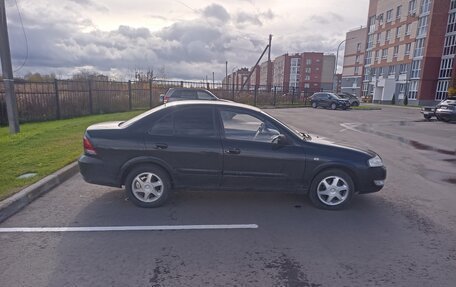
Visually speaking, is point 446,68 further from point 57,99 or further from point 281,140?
point 281,140

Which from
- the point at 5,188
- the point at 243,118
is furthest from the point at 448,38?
the point at 5,188

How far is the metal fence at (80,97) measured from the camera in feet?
41.9

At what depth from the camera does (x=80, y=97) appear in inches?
611

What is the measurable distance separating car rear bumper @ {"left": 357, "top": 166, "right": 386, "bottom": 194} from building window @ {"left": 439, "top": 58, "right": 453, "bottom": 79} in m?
45.1

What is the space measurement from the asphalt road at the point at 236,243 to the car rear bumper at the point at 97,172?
0.38 m

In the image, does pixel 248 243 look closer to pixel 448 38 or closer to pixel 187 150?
pixel 187 150

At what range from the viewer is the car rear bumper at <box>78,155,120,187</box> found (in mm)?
4426

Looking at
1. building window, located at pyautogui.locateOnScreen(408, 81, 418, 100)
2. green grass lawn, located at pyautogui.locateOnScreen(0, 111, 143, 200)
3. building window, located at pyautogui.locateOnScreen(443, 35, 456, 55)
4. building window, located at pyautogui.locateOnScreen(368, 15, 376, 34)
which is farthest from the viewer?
building window, located at pyautogui.locateOnScreen(368, 15, 376, 34)

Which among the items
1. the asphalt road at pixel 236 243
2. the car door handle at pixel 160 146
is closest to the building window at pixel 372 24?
the asphalt road at pixel 236 243

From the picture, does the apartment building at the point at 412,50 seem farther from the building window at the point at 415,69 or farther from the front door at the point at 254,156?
the front door at the point at 254,156

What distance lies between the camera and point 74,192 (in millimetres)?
5039

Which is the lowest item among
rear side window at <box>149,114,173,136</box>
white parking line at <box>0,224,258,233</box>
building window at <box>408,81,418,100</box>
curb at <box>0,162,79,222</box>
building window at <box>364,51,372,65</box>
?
white parking line at <box>0,224,258,233</box>

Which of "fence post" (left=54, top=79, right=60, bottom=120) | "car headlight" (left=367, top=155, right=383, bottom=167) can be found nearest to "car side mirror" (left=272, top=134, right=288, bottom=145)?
"car headlight" (left=367, top=155, right=383, bottom=167)

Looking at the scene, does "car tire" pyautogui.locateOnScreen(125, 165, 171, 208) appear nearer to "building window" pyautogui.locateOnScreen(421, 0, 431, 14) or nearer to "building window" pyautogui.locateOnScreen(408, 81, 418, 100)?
"building window" pyautogui.locateOnScreen(408, 81, 418, 100)
